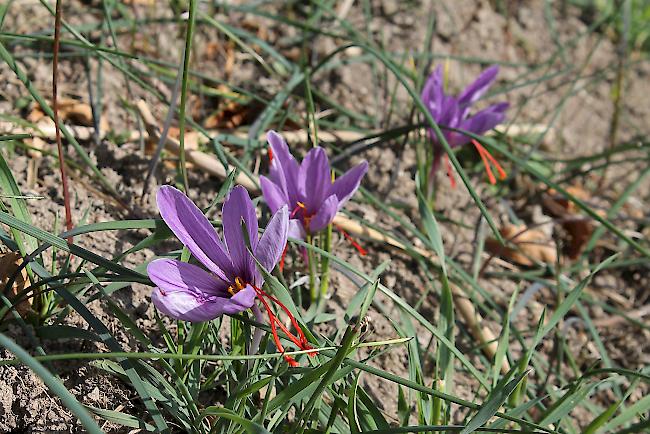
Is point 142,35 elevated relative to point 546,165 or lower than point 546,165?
elevated

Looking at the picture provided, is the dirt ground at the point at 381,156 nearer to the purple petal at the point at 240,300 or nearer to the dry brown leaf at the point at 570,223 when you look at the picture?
the dry brown leaf at the point at 570,223

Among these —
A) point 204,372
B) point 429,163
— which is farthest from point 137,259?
point 429,163

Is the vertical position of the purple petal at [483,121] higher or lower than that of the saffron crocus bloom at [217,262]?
higher

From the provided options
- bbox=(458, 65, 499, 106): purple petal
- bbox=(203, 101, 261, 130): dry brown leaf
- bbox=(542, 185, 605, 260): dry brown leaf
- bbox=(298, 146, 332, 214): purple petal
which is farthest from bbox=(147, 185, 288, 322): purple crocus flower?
bbox=(542, 185, 605, 260): dry brown leaf

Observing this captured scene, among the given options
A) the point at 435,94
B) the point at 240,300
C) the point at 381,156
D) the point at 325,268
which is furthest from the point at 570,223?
the point at 240,300

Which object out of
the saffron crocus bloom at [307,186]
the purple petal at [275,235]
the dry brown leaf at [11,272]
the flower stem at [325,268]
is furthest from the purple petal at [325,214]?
the dry brown leaf at [11,272]

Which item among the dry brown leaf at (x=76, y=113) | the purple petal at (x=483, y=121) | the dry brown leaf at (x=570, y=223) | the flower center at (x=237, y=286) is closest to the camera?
the flower center at (x=237, y=286)

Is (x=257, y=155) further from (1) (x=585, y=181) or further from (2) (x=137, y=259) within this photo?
(1) (x=585, y=181)
